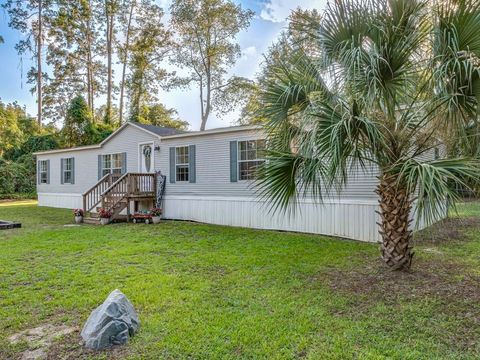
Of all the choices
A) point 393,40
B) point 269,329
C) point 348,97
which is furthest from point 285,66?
point 269,329

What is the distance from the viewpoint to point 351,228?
7980mm

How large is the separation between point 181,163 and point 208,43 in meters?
13.4

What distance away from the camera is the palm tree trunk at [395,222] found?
4.55 meters

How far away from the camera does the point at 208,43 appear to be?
2192cm

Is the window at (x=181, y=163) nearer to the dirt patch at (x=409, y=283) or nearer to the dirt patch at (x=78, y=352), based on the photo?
the dirt patch at (x=409, y=283)

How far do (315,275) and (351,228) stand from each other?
3.38m

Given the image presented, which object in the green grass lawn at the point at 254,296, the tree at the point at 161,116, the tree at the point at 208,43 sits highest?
the tree at the point at 208,43

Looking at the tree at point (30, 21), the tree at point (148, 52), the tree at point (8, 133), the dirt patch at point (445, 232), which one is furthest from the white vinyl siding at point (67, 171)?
the dirt patch at point (445, 232)

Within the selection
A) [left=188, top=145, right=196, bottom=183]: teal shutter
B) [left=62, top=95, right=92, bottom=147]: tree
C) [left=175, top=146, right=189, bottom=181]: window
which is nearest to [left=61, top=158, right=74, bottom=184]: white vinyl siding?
[left=62, top=95, right=92, bottom=147]: tree

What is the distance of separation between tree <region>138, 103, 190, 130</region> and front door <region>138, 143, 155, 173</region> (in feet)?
43.1

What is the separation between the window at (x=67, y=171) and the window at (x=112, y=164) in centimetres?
257

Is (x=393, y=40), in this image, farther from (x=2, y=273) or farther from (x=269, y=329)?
(x=2, y=273)

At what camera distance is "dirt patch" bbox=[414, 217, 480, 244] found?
7.43m

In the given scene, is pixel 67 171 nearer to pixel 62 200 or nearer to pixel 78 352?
pixel 62 200
